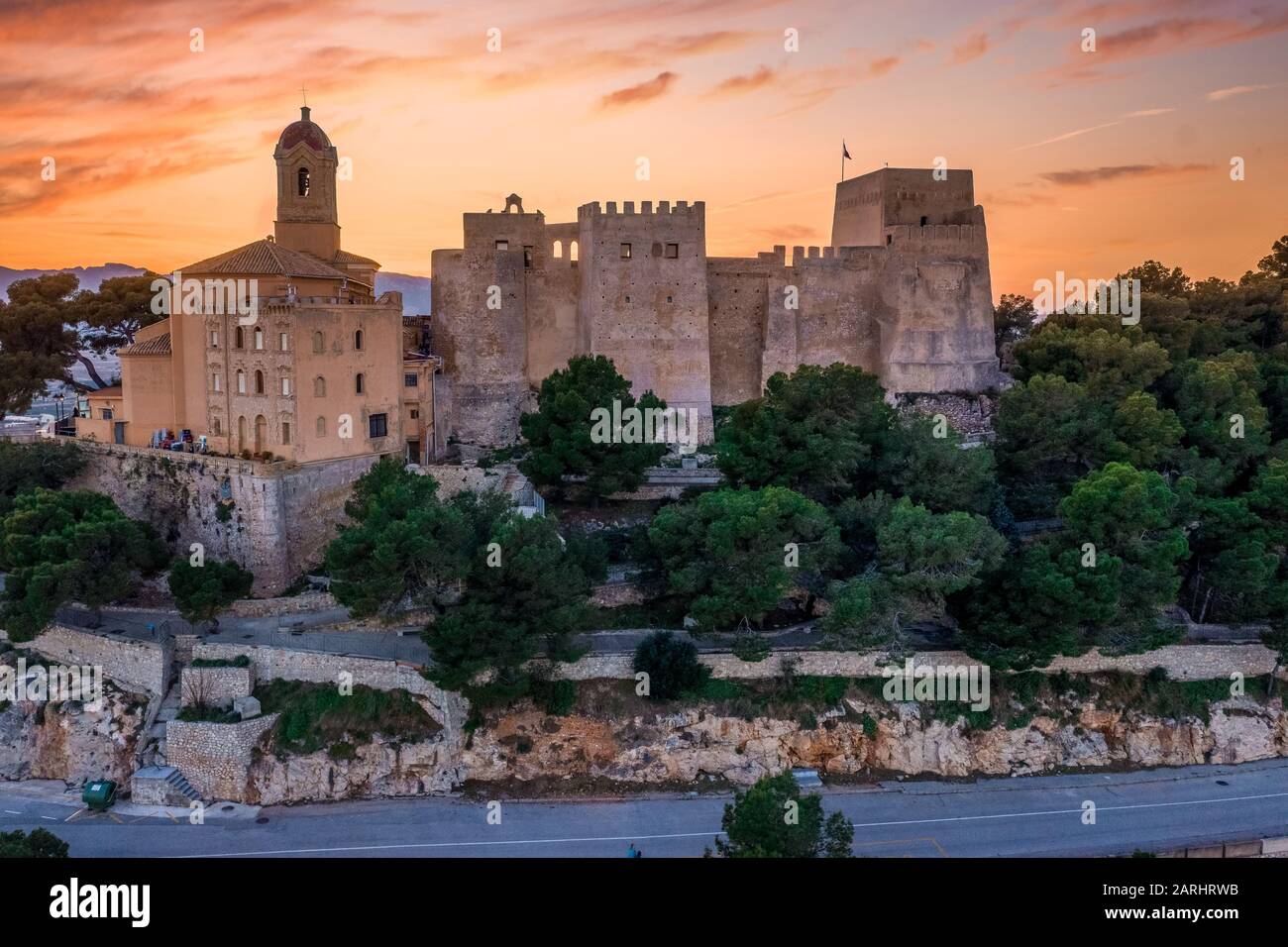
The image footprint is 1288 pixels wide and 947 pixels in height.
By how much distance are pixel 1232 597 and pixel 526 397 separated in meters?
23.3

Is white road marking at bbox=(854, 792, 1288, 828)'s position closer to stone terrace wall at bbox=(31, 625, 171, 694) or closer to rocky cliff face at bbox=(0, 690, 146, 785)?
stone terrace wall at bbox=(31, 625, 171, 694)

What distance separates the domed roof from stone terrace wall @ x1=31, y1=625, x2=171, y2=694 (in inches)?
735

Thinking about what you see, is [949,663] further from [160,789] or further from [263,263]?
[263,263]

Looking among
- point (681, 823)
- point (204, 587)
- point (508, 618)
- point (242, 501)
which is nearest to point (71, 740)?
point (204, 587)

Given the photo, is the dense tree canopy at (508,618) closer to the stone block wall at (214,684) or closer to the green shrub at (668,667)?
the green shrub at (668,667)

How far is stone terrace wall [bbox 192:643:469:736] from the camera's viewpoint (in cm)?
2628

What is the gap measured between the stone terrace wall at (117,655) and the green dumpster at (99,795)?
2.82m

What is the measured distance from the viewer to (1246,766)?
90.8 feet

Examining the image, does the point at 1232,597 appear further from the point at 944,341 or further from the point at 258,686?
the point at 258,686

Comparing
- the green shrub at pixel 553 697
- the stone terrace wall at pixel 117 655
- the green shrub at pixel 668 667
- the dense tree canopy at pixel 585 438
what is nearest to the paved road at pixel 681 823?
the green shrub at pixel 553 697

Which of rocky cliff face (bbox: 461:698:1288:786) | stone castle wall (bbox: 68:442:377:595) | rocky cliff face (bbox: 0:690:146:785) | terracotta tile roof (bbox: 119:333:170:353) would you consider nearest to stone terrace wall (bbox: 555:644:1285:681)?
rocky cliff face (bbox: 461:698:1288:786)

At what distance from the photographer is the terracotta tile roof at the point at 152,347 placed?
114 feet

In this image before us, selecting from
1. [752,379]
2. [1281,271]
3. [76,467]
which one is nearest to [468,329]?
[752,379]

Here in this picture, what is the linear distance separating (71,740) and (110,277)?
19664 millimetres
